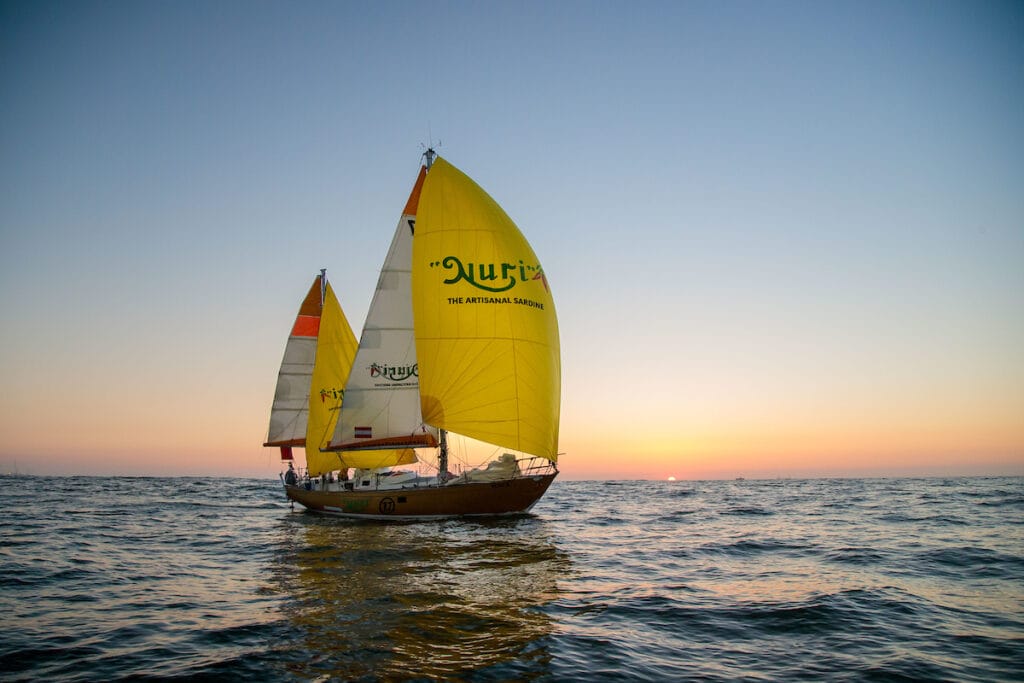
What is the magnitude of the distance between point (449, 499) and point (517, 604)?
14.7m

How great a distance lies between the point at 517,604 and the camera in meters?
13.0

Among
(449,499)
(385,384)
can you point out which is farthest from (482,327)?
(449,499)

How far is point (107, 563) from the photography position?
1828 cm

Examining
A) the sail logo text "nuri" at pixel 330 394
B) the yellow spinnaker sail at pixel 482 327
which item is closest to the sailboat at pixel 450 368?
the yellow spinnaker sail at pixel 482 327

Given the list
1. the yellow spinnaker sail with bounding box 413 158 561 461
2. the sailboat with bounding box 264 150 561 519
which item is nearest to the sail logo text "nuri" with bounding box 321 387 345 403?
the sailboat with bounding box 264 150 561 519

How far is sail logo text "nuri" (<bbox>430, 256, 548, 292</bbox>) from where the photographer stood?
2794cm

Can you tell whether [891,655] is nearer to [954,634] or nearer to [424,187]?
[954,634]

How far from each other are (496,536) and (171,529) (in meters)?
15.2

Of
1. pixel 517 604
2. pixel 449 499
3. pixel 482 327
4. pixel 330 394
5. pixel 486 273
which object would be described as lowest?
pixel 517 604

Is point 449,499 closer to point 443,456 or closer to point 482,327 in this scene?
point 443,456

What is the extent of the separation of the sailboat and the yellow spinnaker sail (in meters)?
0.05

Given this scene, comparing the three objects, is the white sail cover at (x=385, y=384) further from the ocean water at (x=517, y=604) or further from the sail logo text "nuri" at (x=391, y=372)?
the ocean water at (x=517, y=604)

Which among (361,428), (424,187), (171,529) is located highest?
(424,187)

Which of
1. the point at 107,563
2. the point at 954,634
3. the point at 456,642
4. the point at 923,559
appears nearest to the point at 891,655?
the point at 954,634
